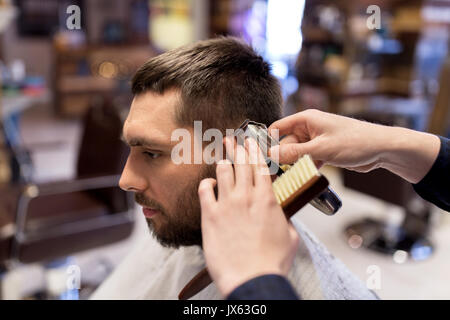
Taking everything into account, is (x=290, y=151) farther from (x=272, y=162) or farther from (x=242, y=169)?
(x=242, y=169)

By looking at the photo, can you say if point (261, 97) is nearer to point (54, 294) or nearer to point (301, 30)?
point (54, 294)

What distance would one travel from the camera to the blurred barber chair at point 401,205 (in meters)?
1.96

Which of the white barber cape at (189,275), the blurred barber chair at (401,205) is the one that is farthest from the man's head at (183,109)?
the blurred barber chair at (401,205)

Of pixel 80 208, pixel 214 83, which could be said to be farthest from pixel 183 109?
pixel 80 208

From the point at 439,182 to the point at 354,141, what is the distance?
0.19 m

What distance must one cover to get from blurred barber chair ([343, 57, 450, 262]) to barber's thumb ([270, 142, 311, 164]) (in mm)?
1343

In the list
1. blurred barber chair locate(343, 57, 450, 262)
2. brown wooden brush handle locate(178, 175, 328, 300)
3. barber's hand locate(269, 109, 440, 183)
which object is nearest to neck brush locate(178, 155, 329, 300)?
brown wooden brush handle locate(178, 175, 328, 300)

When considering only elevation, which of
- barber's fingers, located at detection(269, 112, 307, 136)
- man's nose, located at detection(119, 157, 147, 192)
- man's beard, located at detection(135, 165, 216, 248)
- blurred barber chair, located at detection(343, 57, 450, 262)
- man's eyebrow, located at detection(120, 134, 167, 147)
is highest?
barber's fingers, located at detection(269, 112, 307, 136)

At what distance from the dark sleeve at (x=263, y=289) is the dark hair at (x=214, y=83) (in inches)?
15.6

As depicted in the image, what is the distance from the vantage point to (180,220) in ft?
2.80

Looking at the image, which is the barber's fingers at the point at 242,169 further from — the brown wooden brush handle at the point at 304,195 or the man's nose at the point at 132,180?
the man's nose at the point at 132,180

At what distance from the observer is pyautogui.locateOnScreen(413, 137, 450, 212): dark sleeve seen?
2.39 ft

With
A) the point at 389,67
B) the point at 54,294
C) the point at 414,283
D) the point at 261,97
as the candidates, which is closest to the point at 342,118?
the point at 261,97

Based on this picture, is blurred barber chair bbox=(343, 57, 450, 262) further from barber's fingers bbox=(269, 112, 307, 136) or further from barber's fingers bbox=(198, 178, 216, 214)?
barber's fingers bbox=(198, 178, 216, 214)
